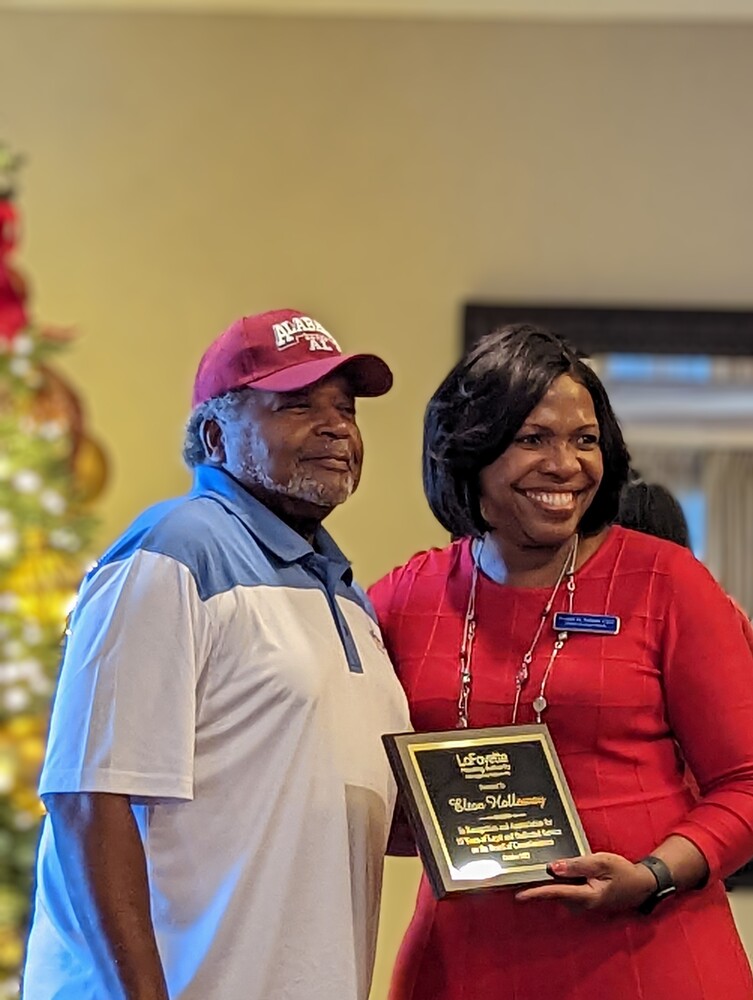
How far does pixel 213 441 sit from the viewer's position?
172cm

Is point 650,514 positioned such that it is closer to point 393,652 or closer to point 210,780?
point 393,652

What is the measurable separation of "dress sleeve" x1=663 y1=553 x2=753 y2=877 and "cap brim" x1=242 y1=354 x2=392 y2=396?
0.45m

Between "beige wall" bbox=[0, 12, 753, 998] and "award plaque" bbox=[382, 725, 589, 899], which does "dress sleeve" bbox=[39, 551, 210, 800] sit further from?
"beige wall" bbox=[0, 12, 753, 998]

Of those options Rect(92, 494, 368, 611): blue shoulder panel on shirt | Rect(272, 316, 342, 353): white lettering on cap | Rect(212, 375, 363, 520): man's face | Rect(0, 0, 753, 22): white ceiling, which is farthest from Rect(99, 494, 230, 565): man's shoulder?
Rect(0, 0, 753, 22): white ceiling

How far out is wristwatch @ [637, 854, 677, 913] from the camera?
158cm

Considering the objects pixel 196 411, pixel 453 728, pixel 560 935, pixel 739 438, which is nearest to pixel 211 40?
pixel 739 438

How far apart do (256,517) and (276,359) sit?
0.19m

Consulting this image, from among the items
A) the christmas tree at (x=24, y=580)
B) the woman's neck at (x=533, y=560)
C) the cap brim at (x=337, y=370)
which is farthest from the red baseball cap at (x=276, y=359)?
the christmas tree at (x=24, y=580)

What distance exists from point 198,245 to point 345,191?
1.35 feet

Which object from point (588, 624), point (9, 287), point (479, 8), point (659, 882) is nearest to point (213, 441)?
point (588, 624)

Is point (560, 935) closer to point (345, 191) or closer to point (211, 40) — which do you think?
point (345, 191)

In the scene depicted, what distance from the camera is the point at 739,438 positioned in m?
3.72

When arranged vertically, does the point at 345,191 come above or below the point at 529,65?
below

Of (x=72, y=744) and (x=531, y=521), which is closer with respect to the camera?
(x=72, y=744)
